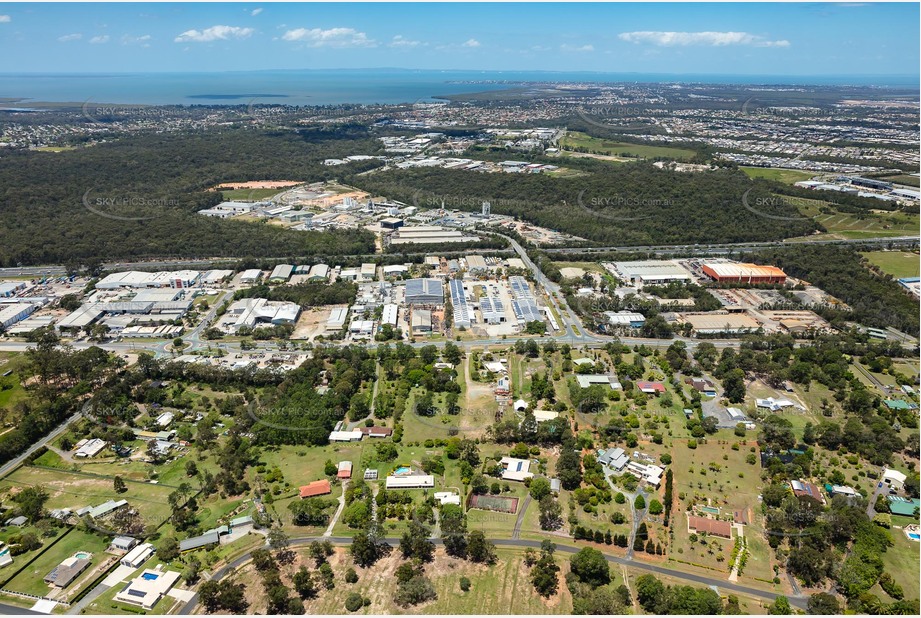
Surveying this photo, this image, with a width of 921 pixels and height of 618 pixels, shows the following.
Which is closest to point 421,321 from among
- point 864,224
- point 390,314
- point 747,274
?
point 390,314

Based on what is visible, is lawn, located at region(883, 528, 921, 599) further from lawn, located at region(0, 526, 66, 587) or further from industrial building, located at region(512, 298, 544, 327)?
lawn, located at region(0, 526, 66, 587)

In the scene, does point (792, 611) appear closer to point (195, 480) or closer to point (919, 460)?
point (919, 460)

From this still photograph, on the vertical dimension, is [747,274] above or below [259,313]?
above

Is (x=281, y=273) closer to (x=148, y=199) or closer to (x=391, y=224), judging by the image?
(x=391, y=224)

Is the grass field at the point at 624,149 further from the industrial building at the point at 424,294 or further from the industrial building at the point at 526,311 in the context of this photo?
the industrial building at the point at 424,294

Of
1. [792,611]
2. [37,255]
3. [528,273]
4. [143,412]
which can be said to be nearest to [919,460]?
[792,611]

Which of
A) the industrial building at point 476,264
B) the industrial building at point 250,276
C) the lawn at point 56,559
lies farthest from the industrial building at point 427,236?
the lawn at point 56,559

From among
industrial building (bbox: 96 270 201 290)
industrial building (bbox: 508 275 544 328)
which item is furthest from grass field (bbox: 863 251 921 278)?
industrial building (bbox: 96 270 201 290)
